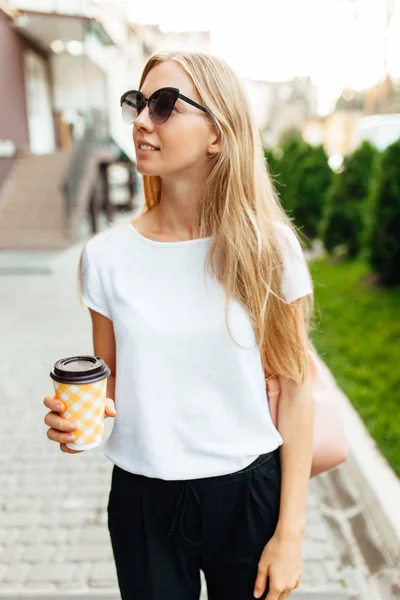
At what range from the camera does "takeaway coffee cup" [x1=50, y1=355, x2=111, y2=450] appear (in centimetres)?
122

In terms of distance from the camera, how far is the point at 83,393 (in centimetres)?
123

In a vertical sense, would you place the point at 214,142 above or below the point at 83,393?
above

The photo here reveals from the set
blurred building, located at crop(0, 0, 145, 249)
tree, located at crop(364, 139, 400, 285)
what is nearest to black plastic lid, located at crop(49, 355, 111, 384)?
tree, located at crop(364, 139, 400, 285)

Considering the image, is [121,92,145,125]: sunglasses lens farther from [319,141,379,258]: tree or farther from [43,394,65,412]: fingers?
[319,141,379,258]: tree

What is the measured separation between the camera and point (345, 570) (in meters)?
2.77

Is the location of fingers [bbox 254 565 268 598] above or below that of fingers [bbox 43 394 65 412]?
below

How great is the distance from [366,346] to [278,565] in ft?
15.8

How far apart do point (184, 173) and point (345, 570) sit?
92.9 inches

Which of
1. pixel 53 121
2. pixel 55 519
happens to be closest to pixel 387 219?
pixel 55 519

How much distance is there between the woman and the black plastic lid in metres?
0.12

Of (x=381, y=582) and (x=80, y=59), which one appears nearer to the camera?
(x=381, y=582)

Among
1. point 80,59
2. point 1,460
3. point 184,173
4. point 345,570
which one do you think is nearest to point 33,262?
point 1,460

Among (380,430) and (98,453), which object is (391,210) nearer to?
(380,430)

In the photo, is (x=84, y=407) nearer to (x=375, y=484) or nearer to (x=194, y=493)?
(x=194, y=493)
